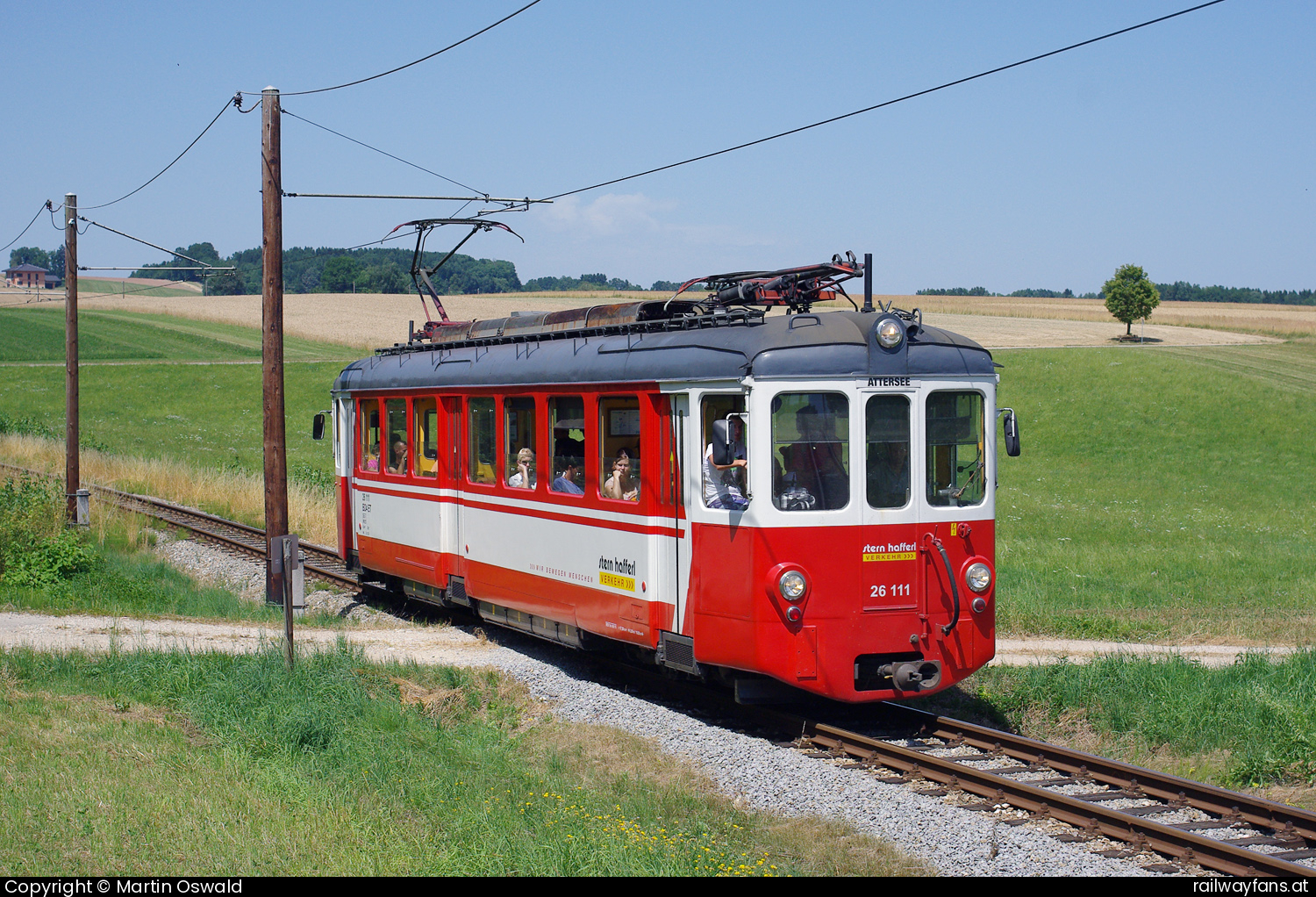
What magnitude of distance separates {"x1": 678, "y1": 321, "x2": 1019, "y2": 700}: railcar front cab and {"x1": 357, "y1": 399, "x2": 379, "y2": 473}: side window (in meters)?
7.45

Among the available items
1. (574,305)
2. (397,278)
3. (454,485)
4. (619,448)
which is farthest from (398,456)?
(397,278)

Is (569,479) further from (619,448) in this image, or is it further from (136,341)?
(136,341)

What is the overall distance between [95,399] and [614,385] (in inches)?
1769

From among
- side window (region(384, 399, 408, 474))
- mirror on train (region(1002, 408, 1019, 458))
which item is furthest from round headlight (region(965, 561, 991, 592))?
side window (region(384, 399, 408, 474))

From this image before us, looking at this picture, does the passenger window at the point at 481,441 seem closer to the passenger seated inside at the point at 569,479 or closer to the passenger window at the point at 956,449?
the passenger seated inside at the point at 569,479

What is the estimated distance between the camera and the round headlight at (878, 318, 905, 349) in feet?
31.2

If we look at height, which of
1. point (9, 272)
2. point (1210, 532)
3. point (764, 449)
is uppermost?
point (9, 272)

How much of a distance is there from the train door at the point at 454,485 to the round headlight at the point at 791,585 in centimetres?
570

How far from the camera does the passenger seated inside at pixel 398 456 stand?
50.3ft

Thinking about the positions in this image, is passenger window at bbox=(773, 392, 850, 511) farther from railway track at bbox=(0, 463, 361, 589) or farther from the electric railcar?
railway track at bbox=(0, 463, 361, 589)

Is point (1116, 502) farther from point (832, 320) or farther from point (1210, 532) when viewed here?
point (832, 320)

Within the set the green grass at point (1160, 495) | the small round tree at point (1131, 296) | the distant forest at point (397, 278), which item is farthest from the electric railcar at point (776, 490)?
the distant forest at point (397, 278)

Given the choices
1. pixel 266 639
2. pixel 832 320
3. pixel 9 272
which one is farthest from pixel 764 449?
pixel 9 272
